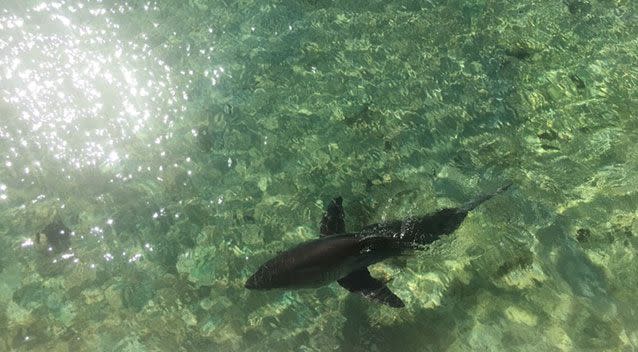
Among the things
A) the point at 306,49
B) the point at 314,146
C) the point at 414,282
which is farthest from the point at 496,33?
the point at 414,282

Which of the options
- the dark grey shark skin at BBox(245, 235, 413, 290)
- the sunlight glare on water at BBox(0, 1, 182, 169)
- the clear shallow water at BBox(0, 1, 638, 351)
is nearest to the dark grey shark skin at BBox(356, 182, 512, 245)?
the clear shallow water at BBox(0, 1, 638, 351)

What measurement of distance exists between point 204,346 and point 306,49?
12.3ft

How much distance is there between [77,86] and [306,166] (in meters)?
2.84

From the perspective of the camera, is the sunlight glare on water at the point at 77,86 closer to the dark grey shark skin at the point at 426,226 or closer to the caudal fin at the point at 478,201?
the dark grey shark skin at the point at 426,226

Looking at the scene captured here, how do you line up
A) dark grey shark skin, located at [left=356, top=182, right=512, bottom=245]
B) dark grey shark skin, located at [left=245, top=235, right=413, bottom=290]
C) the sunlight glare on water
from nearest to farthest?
dark grey shark skin, located at [left=245, top=235, right=413, bottom=290] < dark grey shark skin, located at [left=356, top=182, right=512, bottom=245] < the sunlight glare on water

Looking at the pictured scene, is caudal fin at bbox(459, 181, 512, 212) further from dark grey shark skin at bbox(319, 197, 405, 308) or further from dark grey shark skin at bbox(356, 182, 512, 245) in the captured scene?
dark grey shark skin at bbox(319, 197, 405, 308)

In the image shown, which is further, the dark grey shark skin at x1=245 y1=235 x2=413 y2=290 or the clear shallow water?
the clear shallow water

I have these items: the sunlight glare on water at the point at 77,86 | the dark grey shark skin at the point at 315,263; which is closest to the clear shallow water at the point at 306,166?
the sunlight glare on water at the point at 77,86

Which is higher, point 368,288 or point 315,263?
point 315,263

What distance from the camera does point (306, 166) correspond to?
5.77 metres

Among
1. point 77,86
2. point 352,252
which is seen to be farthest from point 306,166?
point 77,86

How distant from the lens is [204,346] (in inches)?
193

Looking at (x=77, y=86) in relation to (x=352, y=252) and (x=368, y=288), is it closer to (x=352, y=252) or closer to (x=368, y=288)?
(x=352, y=252)

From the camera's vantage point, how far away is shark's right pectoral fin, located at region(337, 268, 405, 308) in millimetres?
4625
